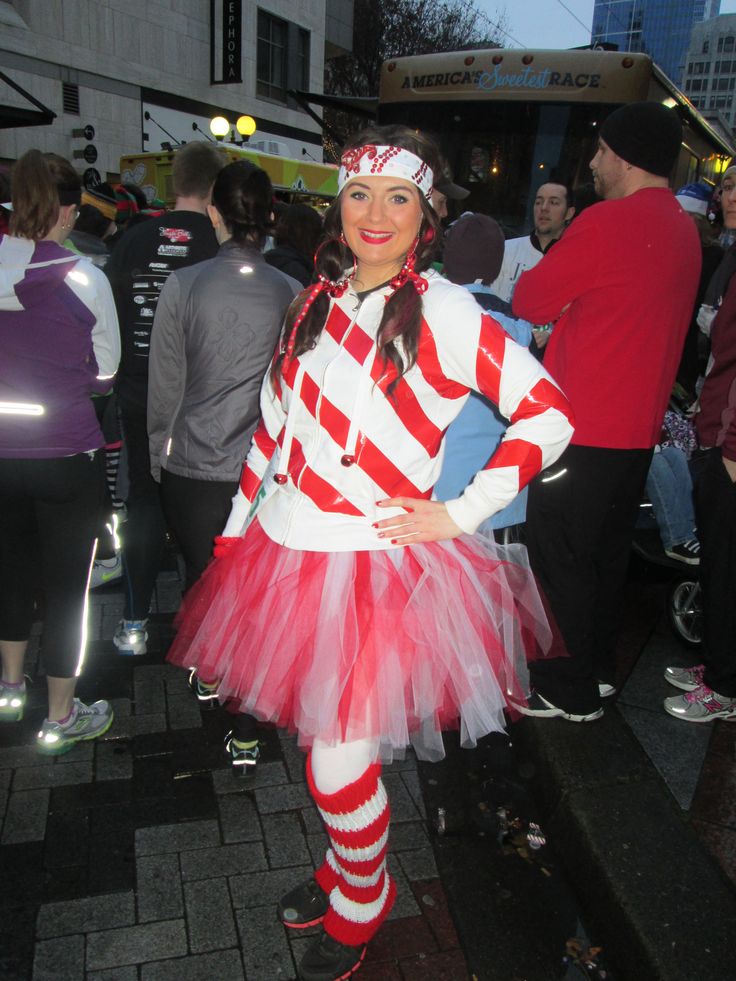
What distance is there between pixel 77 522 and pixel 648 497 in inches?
124

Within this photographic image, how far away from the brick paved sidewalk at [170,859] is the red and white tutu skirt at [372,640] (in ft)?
2.44

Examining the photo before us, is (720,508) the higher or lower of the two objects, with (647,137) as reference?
lower

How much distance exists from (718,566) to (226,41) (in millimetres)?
23186

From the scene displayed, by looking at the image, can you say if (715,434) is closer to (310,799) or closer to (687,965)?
(687,965)

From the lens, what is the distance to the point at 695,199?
17.7ft

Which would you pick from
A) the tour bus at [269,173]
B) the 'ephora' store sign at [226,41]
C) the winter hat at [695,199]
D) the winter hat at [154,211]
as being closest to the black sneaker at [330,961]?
the winter hat at [154,211]

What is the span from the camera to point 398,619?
2104 mm

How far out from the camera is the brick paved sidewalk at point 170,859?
239cm

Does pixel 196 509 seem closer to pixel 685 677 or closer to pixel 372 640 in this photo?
pixel 372 640

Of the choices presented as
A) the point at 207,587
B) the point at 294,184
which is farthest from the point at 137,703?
the point at 294,184

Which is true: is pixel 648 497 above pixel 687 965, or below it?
above

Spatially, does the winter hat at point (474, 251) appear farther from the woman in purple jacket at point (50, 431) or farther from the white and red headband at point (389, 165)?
the woman in purple jacket at point (50, 431)

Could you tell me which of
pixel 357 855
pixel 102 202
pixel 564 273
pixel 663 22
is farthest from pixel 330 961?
pixel 663 22

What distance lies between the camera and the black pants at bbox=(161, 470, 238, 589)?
3266 mm
